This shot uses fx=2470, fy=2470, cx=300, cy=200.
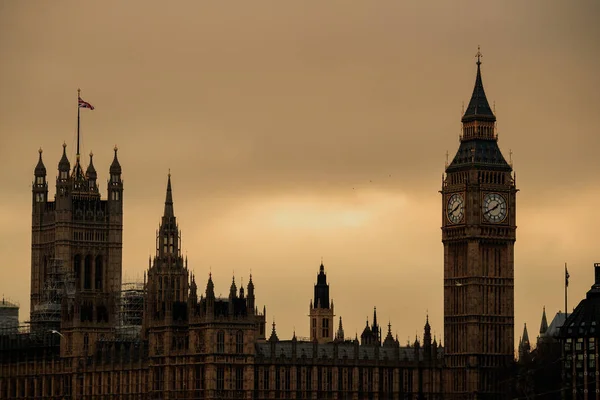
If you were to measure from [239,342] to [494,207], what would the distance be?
2364 cm

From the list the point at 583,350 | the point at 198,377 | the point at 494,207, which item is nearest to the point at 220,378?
the point at 198,377

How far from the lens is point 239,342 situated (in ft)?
636

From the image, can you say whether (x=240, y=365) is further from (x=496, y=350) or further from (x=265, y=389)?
(x=496, y=350)

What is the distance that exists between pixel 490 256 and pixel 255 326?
1982 cm

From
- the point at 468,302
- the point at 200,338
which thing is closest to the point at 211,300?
the point at 200,338

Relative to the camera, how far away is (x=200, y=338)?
195000 mm

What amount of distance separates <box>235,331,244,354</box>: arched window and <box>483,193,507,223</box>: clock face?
72.6ft

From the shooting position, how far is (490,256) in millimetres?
198750

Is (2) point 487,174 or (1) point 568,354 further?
(2) point 487,174

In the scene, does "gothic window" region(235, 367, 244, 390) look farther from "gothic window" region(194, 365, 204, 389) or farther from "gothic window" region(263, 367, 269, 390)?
"gothic window" region(194, 365, 204, 389)

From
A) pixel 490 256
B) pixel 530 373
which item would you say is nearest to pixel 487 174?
pixel 490 256

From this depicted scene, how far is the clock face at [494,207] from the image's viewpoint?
19888 centimetres

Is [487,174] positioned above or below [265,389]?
above

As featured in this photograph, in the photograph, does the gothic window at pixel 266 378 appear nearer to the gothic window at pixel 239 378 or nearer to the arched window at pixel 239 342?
the gothic window at pixel 239 378
